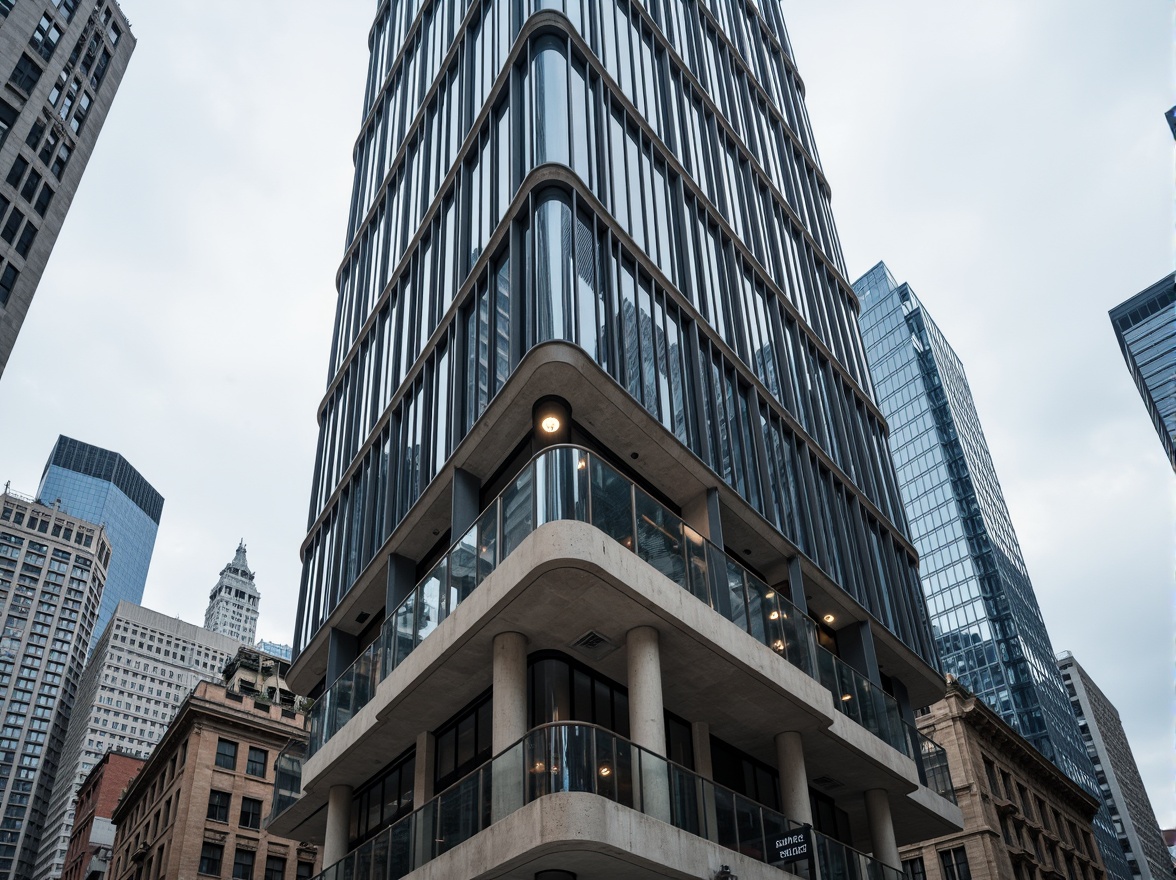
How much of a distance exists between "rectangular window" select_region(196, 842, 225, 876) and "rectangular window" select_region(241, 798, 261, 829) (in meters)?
1.93

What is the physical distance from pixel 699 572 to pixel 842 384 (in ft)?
59.4

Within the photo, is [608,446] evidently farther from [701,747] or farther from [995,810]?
[995,810]

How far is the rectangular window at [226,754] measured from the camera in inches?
2110

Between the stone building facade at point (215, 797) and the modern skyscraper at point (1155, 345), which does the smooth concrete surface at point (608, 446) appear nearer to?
the stone building facade at point (215, 797)

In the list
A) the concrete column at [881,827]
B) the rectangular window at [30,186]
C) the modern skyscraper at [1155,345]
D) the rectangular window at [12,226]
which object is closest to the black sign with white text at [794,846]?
the concrete column at [881,827]

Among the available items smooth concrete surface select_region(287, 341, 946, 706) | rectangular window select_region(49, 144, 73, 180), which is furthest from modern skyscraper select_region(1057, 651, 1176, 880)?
rectangular window select_region(49, 144, 73, 180)

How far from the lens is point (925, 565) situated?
382ft

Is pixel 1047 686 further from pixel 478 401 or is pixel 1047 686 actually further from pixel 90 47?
pixel 90 47

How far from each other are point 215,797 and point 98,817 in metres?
22.2

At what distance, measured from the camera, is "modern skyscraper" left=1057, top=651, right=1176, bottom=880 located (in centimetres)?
13500

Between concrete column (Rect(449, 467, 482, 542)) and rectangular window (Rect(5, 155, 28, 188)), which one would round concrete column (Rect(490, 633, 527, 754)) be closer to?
concrete column (Rect(449, 467, 482, 542))

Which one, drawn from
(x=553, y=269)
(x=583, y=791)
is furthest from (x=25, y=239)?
(x=583, y=791)

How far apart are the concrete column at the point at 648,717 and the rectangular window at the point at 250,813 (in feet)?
139

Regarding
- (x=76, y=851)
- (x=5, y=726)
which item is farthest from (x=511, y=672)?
(x=5, y=726)
